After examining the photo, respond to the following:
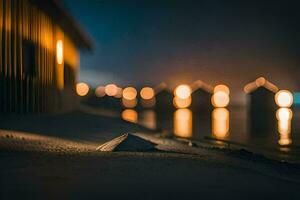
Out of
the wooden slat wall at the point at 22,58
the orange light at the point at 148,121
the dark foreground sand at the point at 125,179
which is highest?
the wooden slat wall at the point at 22,58

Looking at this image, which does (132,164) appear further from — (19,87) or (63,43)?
(63,43)

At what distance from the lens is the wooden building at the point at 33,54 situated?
15703mm

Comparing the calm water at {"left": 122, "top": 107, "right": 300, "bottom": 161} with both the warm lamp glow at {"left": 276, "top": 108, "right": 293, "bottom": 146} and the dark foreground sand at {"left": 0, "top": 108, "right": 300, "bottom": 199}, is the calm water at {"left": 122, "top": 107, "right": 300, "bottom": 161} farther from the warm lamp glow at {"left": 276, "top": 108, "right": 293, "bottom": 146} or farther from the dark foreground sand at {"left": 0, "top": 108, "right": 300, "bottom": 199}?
the dark foreground sand at {"left": 0, "top": 108, "right": 300, "bottom": 199}

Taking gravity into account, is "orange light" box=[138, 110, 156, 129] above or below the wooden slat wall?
below

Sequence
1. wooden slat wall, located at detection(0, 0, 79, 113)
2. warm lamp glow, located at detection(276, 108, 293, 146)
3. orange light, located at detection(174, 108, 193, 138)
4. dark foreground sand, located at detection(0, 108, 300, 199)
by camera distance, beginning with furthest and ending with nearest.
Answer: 1. orange light, located at detection(174, 108, 193, 138)
2. warm lamp glow, located at detection(276, 108, 293, 146)
3. wooden slat wall, located at detection(0, 0, 79, 113)
4. dark foreground sand, located at detection(0, 108, 300, 199)

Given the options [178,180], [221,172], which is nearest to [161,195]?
[178,180]

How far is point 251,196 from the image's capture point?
5.90 m

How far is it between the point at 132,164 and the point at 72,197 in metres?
2.70

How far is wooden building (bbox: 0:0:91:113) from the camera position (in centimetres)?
1570

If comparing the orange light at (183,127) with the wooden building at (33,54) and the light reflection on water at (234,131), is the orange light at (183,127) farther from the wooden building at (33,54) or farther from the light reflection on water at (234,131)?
the wooden building at (33,54)

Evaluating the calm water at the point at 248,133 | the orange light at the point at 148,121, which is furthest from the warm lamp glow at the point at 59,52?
the orange light at the point at 148,121

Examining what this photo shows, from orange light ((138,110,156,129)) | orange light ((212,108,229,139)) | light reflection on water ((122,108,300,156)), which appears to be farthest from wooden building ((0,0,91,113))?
orange light ((138,110,156,129))

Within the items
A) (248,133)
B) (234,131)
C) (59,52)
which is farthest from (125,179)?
(234,131)

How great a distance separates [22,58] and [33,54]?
5.46 feet
